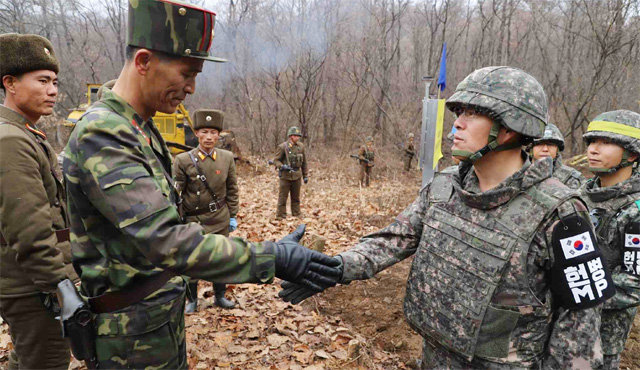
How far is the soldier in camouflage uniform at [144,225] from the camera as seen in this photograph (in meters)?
1.62

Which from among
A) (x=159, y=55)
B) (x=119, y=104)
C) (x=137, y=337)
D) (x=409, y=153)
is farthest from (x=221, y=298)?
(x=409, y=153)

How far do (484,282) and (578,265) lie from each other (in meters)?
0.41

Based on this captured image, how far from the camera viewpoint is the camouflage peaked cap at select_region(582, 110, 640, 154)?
10.3 ft

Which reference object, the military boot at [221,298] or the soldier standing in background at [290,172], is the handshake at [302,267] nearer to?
the military boot at [221,298]

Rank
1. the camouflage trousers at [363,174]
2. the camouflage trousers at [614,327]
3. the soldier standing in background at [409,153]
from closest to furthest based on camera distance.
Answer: the camouflage trousers at [614,327] → the camouflage trousers at [363,174] → the soldier standing in background at [409,153]

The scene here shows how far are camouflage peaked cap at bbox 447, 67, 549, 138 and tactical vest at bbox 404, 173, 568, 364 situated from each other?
0.35 m

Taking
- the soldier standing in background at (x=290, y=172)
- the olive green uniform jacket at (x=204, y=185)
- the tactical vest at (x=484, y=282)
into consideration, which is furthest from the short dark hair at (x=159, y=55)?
the soldier standing in background at (x=290, y=172)

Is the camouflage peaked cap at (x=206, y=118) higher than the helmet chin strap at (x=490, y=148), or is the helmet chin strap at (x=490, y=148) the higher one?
the helmet chin strap at (x=490, y=148)

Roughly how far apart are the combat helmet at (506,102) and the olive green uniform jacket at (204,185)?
3.51 meters

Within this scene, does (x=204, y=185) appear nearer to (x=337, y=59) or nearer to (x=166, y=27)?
(x=166, y=27)

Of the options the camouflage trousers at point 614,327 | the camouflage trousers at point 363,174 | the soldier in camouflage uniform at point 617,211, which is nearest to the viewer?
the soldier in camouflage uniform at point 617,211

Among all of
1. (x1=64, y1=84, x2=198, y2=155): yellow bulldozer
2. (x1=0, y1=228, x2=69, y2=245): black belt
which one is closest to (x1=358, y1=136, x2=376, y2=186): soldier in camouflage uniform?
(x1=64, y1=84, x2=198, y2=155): yellow bulldozer

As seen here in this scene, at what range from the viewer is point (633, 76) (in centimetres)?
1608

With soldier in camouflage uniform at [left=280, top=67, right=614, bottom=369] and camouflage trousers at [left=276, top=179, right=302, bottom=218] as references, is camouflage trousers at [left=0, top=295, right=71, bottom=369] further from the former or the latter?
camouflage trousers at [left=276, top=179, right=302, bottom=218]
